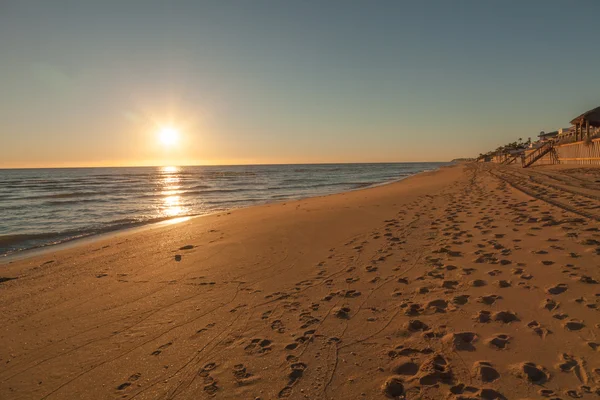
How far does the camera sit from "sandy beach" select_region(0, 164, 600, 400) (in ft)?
9.42

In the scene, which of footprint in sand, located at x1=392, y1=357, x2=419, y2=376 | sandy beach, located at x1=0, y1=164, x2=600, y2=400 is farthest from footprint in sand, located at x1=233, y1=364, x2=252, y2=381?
footprint in sand, located at x1=392, y1=357, x2=419, y2=376

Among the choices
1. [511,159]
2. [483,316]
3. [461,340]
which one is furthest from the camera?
[511,159]

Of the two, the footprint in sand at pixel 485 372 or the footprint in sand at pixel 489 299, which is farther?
the footprint in sand at pixel 489 299

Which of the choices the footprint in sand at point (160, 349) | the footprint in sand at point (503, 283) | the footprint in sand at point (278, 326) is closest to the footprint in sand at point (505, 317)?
the footprint in sand at point (503, 283)

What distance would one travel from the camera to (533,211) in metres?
8.46

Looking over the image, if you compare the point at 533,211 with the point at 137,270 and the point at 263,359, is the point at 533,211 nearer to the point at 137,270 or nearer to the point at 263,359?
the point at 263,359

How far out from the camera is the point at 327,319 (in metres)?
4.01

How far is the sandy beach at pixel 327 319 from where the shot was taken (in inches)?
113

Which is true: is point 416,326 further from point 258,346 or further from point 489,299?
point 258,346

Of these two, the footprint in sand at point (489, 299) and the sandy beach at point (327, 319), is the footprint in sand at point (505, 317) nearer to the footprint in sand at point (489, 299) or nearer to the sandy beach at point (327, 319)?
the sandy beach at point (327, 319)

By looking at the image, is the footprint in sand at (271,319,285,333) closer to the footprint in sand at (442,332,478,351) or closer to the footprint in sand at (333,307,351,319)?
the footprint in sand at (333,307,351,319)

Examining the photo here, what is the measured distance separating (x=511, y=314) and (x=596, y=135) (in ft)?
91.2

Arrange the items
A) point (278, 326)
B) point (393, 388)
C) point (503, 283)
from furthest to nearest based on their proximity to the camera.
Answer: point (503, 283)
point (278, 326)
point (393, 388)

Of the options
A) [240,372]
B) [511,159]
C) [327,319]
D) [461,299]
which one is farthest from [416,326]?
[511,159]
